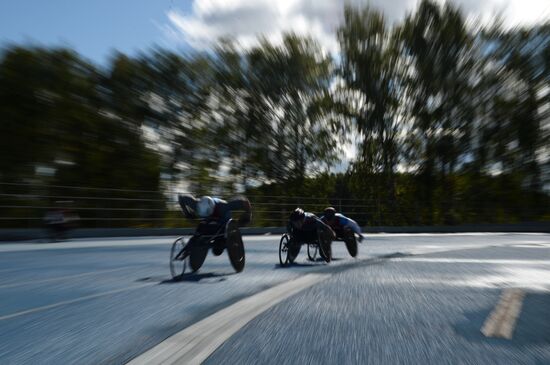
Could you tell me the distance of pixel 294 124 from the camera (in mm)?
41688

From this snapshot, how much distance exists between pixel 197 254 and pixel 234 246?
1.73ft

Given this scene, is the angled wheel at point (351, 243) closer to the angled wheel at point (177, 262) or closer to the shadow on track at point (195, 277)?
the shadow on track at point (195, 277)

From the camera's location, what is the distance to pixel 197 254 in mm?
10047

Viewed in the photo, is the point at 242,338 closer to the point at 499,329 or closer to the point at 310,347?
the point at 310,347

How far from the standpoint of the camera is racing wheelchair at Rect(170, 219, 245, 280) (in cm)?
972

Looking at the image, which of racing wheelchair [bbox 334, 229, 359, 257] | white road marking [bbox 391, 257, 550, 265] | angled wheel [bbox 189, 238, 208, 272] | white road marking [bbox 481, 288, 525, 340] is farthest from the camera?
racing wheelchair [bbox 334, 229, 359, 257]

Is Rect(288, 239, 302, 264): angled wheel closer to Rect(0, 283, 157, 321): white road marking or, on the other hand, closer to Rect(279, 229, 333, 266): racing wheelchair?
Rect(279, 229, 333, 266): racing wheelchair

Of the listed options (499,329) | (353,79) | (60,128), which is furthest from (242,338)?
(353,79)

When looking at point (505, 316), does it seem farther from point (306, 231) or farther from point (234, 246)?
point (306, 231)

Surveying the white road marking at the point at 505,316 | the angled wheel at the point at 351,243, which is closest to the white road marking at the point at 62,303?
the white road marking at the point at 505,316

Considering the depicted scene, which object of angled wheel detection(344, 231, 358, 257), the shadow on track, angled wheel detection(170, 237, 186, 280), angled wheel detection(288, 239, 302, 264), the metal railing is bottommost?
the shadow on track

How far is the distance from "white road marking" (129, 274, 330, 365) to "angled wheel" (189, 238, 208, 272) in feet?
6.93

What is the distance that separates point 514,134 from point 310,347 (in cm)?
3867

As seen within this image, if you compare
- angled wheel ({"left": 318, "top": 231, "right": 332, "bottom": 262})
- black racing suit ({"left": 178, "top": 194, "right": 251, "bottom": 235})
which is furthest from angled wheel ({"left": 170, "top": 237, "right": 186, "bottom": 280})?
angled wheel ({"left": 318, "top": 231, "right": 332, "bottom": 262})
